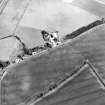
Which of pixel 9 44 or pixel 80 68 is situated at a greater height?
pixel 9 44

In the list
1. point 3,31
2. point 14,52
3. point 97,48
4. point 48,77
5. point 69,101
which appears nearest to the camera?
point 69,101

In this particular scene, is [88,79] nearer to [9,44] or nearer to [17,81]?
[17,81]

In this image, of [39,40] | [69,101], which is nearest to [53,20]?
[39,40]

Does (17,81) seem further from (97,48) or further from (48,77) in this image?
(97,48)

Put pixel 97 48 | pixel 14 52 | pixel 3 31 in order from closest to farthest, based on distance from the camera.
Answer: pixel 97 48, pixel 14 52, pixel 3 31

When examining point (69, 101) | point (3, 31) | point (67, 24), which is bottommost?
point (69, 101)

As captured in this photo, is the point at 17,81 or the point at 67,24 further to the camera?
the point at 67,24
